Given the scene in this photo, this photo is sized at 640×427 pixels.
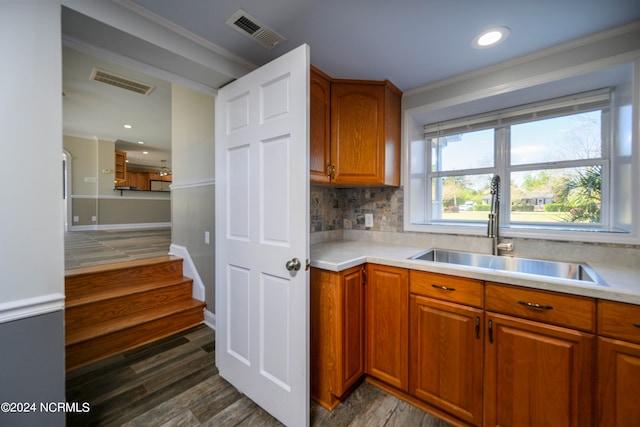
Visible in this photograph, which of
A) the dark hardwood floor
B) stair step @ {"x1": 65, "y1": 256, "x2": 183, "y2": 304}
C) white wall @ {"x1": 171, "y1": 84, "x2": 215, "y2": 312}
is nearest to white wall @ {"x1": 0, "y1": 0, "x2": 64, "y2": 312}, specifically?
the dark hardwood floor

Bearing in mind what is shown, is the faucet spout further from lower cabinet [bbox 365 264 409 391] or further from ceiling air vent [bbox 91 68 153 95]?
ceiling air vent [bbox 91 68 153 95]

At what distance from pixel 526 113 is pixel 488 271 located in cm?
141

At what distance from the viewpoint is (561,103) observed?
6.00 ft

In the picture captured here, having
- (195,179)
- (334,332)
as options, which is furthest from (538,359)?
(195,179)

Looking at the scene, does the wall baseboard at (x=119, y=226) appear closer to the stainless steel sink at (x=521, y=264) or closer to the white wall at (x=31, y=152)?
the white wall at (x=31, y=152)

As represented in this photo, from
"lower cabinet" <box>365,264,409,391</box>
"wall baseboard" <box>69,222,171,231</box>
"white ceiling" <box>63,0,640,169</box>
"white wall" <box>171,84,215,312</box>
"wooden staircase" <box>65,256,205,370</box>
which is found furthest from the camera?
"wall baseboard" <box>69,222,171,231</box>

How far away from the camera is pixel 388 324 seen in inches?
65.6

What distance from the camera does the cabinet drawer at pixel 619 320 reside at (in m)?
1.03

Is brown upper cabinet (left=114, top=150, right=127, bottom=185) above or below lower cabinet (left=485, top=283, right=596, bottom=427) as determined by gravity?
above

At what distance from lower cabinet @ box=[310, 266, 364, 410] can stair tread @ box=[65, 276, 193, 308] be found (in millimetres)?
1858

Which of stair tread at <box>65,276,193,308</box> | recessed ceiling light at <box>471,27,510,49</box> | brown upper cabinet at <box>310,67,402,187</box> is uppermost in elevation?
recessed ceiling light at <box>471,27,510,49</box>

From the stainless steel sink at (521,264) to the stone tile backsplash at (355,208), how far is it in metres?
0.42

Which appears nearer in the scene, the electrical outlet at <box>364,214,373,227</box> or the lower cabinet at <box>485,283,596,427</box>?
the lower cabinet at <box>485,283,596,427</box>

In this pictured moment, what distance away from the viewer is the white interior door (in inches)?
53.4
